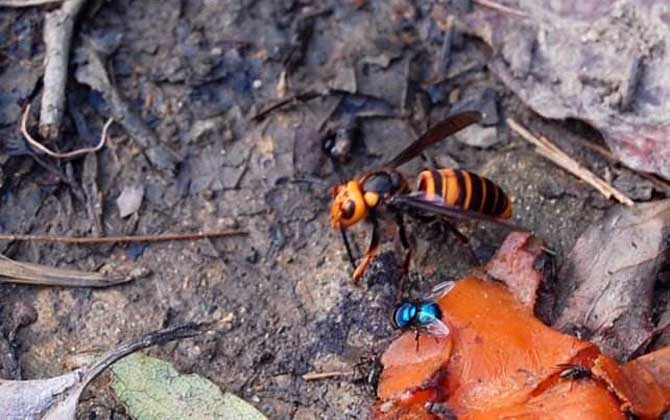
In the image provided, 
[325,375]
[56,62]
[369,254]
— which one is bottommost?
[325,375]

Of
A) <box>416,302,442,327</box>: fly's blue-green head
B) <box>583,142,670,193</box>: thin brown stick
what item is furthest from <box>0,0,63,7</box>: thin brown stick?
<box>583,142,670,193</box>: thin brown stick

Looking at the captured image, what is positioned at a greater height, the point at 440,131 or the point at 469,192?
the point at 440,131

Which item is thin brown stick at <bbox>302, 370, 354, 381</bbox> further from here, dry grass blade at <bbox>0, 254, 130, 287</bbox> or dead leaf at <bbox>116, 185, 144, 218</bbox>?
dead leaf at <bbox>116, 185, 144, 218</bbox>

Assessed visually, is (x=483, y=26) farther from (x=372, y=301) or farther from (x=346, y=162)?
(x=372, y=301)

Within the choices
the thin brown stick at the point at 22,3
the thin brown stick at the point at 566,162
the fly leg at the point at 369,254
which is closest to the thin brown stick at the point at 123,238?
the fly leg at the point at 369,254

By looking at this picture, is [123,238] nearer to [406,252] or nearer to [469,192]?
[406,252]

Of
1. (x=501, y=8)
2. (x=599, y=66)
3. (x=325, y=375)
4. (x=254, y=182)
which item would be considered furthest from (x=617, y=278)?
(x=254, y=182)

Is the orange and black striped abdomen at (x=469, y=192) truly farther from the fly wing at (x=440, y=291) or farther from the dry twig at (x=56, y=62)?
the dry twig at (x=56, y=62)
